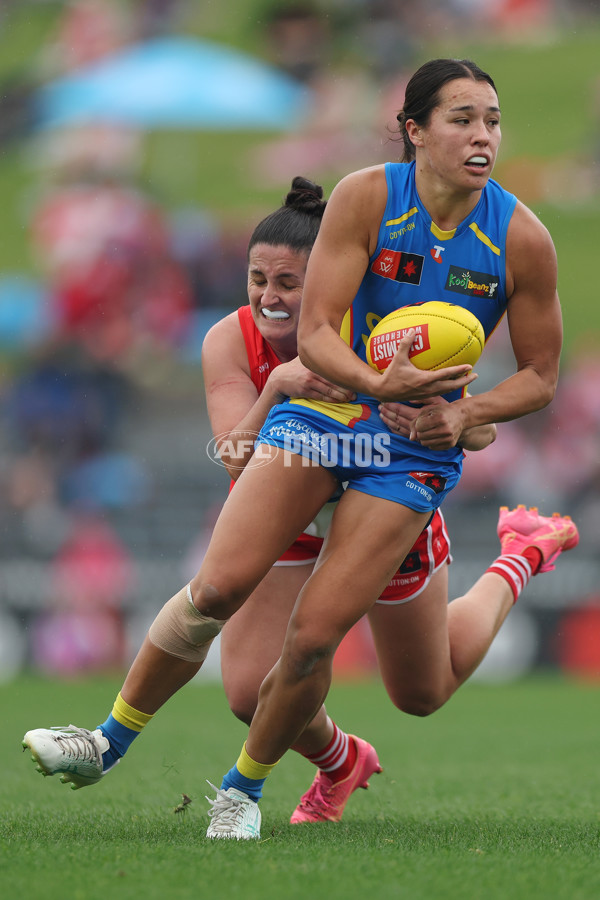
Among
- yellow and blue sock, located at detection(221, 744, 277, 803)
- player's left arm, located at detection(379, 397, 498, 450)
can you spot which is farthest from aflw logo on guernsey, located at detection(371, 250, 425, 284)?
yellow and blue sock, located at detection(221, 744, 277, 803)

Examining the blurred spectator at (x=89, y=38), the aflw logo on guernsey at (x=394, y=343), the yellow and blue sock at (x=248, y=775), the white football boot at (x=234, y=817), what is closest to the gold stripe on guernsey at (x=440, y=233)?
the aflw logo on guernsey at (x=394, y=343)

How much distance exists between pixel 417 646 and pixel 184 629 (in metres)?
0.96

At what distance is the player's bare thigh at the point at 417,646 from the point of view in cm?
444

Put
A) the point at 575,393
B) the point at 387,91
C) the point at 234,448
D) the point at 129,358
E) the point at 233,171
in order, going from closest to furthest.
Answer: the point at 234,448
the point at 575,393
the point at 129,358
the point at 387,91
the point at 233,171

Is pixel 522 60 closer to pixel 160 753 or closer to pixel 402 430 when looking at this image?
pixel 160 753

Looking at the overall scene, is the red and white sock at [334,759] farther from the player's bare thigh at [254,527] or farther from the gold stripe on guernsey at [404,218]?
the gold stripe on guernsey at [404,218]

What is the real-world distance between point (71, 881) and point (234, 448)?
1.58m

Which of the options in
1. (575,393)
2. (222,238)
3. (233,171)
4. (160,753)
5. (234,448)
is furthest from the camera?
(233,171)

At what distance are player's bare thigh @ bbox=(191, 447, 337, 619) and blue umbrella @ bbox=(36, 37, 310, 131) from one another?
47.2 ft

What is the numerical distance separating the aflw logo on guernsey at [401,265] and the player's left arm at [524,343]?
28 cm

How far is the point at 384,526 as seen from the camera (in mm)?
3828

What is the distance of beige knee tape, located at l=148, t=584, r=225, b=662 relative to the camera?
3.94m

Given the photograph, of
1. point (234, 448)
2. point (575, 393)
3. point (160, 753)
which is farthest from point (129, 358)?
point (234, 448)

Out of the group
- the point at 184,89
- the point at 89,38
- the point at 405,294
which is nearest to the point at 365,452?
the point at 405,294
